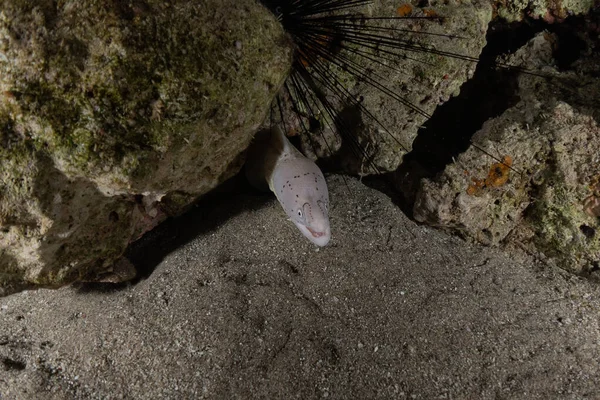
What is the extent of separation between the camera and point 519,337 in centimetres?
248

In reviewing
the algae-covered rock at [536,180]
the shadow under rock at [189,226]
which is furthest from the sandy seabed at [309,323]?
the algae-covered rock at [536,180]

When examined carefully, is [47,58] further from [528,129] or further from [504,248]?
[504,248]

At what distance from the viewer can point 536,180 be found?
2941 mm

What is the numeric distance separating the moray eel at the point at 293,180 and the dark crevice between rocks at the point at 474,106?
1013mm

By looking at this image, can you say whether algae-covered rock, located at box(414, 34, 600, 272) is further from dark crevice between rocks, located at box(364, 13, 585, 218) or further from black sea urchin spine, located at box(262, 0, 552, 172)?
black sea urchin spine, located at box(262, 0, 552, 172)

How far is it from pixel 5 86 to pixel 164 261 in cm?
171

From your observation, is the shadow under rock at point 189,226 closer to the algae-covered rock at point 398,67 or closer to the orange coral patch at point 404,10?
the algae-covered rock at point 398,67

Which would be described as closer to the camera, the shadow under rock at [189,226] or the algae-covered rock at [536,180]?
the algae-covered rock at [536,180]

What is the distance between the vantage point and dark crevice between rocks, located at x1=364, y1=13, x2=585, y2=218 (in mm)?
3324

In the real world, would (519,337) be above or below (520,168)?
below

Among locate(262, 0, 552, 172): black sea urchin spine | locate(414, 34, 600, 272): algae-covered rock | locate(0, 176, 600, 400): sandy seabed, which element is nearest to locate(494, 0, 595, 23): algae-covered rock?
locate(414, 34, 600, 272): algae-covered rock

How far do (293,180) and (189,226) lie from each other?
1078 millimetres

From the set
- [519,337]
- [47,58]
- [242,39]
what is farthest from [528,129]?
[47,58]

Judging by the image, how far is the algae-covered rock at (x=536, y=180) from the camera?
2799 millimetres
